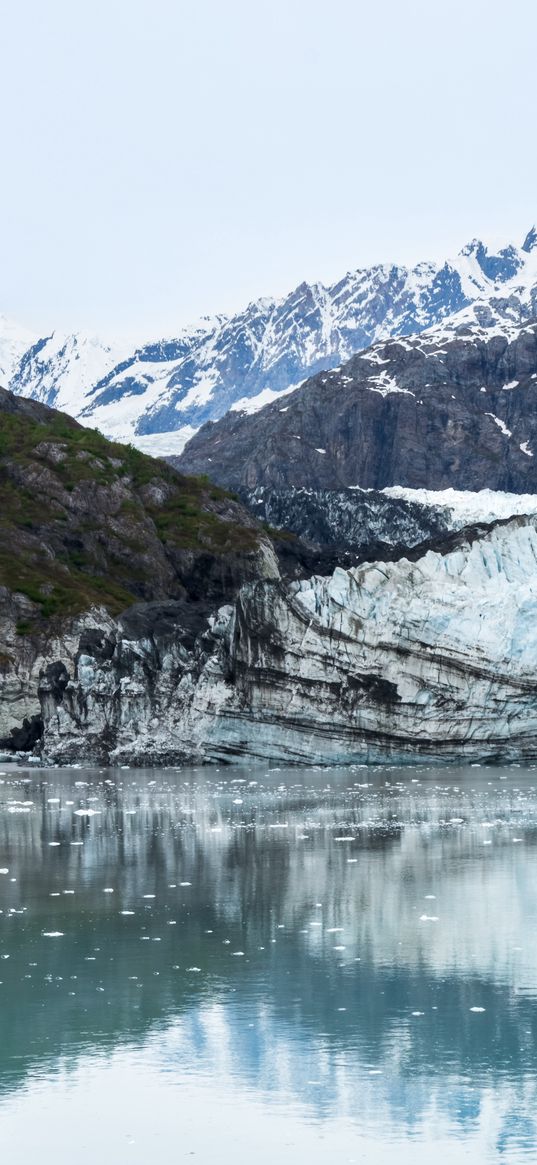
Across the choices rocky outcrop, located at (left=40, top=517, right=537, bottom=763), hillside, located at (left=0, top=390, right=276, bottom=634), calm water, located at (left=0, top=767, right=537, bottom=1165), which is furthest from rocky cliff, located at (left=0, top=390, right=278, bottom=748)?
calm water, located at (left=0, top=767, right=537, bottom=1165)

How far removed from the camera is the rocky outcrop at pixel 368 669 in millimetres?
61594

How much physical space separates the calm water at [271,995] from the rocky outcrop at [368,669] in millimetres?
24293

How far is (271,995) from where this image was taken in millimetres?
18922

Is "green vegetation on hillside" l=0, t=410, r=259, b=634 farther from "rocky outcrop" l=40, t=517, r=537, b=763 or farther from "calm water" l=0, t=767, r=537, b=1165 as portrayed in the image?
"calm water" l=0, t=767, r=537, b=1165

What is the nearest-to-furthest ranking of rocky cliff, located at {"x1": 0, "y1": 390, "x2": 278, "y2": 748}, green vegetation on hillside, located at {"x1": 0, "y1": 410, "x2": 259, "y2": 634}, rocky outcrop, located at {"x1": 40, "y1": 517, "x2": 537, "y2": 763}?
rocky outcrop, located at {"x1": 40, "y1": 517, "x2": 537, "y2": 763} < rocky cliff, located at {"x1": 0, "y1": 390, "x2": 278, "y2": 748} < green vegetation on hillside, located at {"x1": 0, "y1": 410, "x2": 259, "y2": 634}

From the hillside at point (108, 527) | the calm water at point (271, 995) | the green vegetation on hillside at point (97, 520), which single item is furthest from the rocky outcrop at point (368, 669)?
the green vegetation on hillside at point (97, 520)

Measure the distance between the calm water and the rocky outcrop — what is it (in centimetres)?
2429

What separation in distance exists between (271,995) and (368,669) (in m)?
43.5

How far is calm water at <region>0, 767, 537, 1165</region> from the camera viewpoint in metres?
14.0

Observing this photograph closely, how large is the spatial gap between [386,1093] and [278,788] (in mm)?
37053

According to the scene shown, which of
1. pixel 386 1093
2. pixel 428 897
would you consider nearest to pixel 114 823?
pixel 428 897

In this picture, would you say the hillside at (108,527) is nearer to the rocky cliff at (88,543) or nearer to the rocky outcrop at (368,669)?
the rocky cliff at (88,543)

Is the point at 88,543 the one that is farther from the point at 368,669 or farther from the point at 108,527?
the point at 368,669

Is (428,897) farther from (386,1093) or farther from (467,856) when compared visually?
(386,1093)
